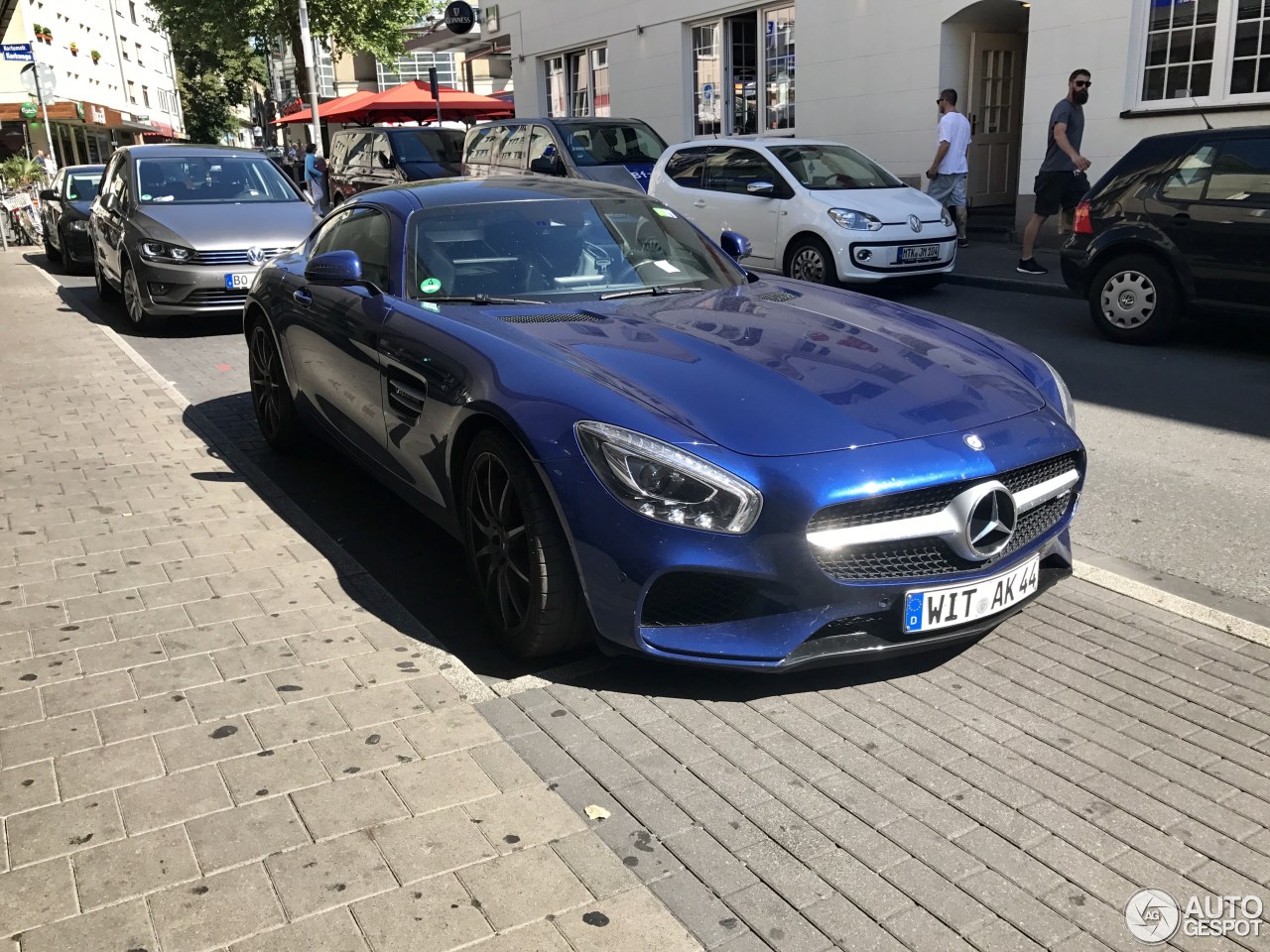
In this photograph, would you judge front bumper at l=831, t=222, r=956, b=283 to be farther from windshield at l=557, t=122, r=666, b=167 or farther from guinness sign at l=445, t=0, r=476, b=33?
guinness sign at l=445, t=0, r=476, b=33

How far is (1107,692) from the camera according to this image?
11.4 feet

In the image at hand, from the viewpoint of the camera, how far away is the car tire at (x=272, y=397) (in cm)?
594

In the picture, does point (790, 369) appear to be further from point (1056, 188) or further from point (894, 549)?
point (1056, 188)

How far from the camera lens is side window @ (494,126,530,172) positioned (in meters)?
15.8

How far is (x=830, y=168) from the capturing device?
481 inches

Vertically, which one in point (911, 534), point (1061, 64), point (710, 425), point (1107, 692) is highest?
point (1061, 64)

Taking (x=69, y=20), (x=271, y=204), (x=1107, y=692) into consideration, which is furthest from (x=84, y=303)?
(x=69, y=20)

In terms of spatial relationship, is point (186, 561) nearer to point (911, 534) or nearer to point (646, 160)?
point (911, 534)

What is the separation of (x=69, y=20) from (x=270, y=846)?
53.2m

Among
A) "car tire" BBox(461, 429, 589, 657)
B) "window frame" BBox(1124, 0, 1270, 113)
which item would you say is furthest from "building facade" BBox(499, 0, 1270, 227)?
"car tire" BBox(461, 429, 589, 657)

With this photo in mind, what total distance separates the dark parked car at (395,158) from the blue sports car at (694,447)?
1331 cm

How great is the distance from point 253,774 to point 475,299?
205 centimetres

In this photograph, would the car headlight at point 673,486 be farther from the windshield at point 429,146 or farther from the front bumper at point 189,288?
the windshield at point 429,146

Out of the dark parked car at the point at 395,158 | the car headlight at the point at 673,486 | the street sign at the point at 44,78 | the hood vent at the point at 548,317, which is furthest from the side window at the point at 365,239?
the street sign at the point at 44,78
